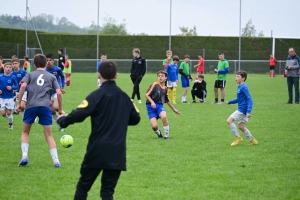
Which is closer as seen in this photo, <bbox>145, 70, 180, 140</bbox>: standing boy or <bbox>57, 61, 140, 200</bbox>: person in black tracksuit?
<bbox>57, 61, 140, 200</bbox>: person in black tracksuit

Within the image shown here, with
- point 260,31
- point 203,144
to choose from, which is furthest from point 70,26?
point 203,144

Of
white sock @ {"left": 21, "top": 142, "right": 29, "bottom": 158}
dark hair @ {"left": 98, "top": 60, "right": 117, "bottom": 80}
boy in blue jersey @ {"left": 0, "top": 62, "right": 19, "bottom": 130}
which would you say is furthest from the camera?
boy in blue jersey @ {"left": 0, "top": 62, "right": 19, "bottom": 130}

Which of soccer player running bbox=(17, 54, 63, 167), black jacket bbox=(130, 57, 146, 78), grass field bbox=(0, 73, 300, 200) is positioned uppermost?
black jacket bbox=(130, 57, 146, 78)

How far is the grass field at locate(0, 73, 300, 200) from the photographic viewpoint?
23.5 feet

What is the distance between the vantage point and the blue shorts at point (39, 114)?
833 centimetres

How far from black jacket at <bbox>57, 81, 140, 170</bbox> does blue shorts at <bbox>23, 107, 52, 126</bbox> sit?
287 cm

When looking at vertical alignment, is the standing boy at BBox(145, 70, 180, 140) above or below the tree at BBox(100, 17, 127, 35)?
below

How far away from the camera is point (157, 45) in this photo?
156 ft

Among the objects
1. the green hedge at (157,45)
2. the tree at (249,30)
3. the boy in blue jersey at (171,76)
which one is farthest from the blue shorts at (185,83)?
the tree at (249,30)

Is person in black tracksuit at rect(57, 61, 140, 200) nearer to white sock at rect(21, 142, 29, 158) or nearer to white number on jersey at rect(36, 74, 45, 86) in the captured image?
white number on jersey at rect(36, 74, 45, 86)

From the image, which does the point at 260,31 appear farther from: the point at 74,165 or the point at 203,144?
the point at 74,165

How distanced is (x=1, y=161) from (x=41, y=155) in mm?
818

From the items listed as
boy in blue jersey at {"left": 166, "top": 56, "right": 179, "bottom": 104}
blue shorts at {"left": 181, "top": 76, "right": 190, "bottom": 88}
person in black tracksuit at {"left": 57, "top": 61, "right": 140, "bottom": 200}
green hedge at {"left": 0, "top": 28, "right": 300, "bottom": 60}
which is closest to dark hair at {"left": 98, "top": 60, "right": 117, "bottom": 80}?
person in black tracksuit at {"left": 57, "top": 61, "right": 140, "bottom": 200}

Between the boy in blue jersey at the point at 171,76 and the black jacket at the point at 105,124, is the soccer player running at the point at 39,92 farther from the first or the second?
the boy in blue jersey at the point at 171,76
